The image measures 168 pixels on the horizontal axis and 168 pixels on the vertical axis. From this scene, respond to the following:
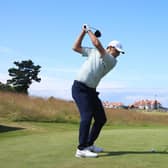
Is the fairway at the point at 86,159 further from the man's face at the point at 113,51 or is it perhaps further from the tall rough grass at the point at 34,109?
the tall rough grass at the point at 34,109

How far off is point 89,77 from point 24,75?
62.4m

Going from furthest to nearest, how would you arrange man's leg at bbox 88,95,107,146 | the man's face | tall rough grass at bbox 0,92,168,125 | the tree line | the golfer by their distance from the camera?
the tree line < tall rough grass at bbox 0,92,168,125 < man's leg at bbox 88,95,107,146 < the man's face < the golfer

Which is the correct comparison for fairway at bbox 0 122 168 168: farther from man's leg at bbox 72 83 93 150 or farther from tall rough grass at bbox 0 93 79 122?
tall rough grass at bbox 0 93 79 122

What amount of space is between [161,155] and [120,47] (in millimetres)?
1695

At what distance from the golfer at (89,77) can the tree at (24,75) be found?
60424mm

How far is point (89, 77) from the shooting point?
7.48 meters

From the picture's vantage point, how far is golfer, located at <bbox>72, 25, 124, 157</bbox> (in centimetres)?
736

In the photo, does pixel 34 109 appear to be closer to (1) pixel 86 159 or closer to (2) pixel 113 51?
(2) pixel 113 51

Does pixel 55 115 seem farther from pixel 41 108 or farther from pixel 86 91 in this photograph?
pixel 86 91

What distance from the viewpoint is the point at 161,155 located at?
24.3ft

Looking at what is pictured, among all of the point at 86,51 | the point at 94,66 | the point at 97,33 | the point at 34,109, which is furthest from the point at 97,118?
the point at 34,109

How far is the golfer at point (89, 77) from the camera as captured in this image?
7.36 meters

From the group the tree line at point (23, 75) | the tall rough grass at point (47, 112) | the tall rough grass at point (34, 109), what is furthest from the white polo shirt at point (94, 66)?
the tree line at point (23, 75)

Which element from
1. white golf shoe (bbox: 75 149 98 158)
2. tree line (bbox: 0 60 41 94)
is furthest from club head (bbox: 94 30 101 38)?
tree line (bbox: 0 60 41 94)
